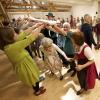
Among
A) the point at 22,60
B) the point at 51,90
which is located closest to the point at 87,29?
the point at 51,90

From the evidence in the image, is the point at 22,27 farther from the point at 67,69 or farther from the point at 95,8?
the point at 95,8

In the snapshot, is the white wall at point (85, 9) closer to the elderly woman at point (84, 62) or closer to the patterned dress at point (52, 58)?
the patterned dress at point (52, 58)

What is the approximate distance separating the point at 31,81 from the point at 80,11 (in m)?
13.6

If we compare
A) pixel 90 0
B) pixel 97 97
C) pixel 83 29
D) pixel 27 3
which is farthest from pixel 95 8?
pixel 97 97

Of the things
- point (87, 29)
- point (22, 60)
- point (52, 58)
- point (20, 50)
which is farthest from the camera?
point (87, 29)

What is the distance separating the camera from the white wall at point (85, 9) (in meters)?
14.0

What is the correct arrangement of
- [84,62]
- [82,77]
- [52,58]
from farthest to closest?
[52,58]
[82,77]
[84,62]

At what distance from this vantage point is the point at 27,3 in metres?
7.02

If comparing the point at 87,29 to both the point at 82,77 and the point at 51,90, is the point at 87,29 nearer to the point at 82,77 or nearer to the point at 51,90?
the point at 82,77

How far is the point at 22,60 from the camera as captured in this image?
2574 mm

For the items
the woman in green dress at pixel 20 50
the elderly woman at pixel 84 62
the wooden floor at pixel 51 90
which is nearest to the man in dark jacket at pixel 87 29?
the wooden floor at pixel 51 90

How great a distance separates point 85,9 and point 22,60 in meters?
13.5

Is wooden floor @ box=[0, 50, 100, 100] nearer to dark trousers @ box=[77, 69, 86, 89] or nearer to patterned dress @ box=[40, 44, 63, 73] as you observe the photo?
dark trousers @ box=[77, 69, 86, 89]

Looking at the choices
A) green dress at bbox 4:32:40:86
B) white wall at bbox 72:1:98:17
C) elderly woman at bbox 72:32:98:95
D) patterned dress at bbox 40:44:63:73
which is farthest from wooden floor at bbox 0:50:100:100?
white wall at bbox 72:1:98:17
